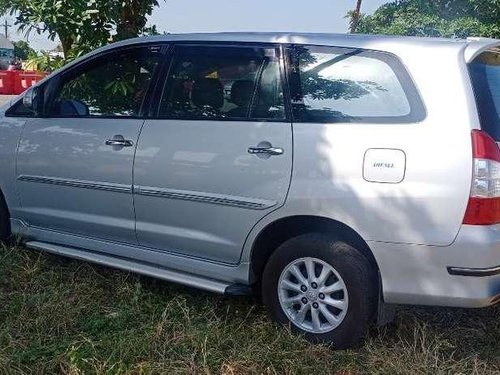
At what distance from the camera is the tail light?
111 inches

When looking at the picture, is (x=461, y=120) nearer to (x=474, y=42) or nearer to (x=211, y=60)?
(x=474, y=42)

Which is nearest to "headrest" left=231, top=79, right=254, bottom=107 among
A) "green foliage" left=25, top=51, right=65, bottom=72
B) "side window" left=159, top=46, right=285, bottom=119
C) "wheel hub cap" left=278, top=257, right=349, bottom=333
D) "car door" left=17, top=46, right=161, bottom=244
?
"side window" left=159, top=46, right=285, bottom=119

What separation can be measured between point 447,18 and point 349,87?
11695 mm

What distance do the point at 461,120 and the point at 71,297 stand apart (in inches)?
98.8

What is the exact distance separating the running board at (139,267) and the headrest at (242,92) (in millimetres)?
1061

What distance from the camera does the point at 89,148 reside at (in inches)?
157

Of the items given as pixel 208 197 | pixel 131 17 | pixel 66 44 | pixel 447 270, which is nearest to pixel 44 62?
pixel 66 44

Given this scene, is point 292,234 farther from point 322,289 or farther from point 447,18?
point 447,18

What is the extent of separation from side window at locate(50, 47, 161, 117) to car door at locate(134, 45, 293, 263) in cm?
20

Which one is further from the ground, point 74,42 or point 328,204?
point 74,42

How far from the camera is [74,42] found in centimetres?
612

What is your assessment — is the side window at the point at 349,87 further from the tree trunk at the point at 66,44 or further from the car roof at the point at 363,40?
the tree trunk at the point at 66,44

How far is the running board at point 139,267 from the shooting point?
139 inches

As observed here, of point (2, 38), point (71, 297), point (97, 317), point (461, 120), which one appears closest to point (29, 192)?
point (71, 297)
